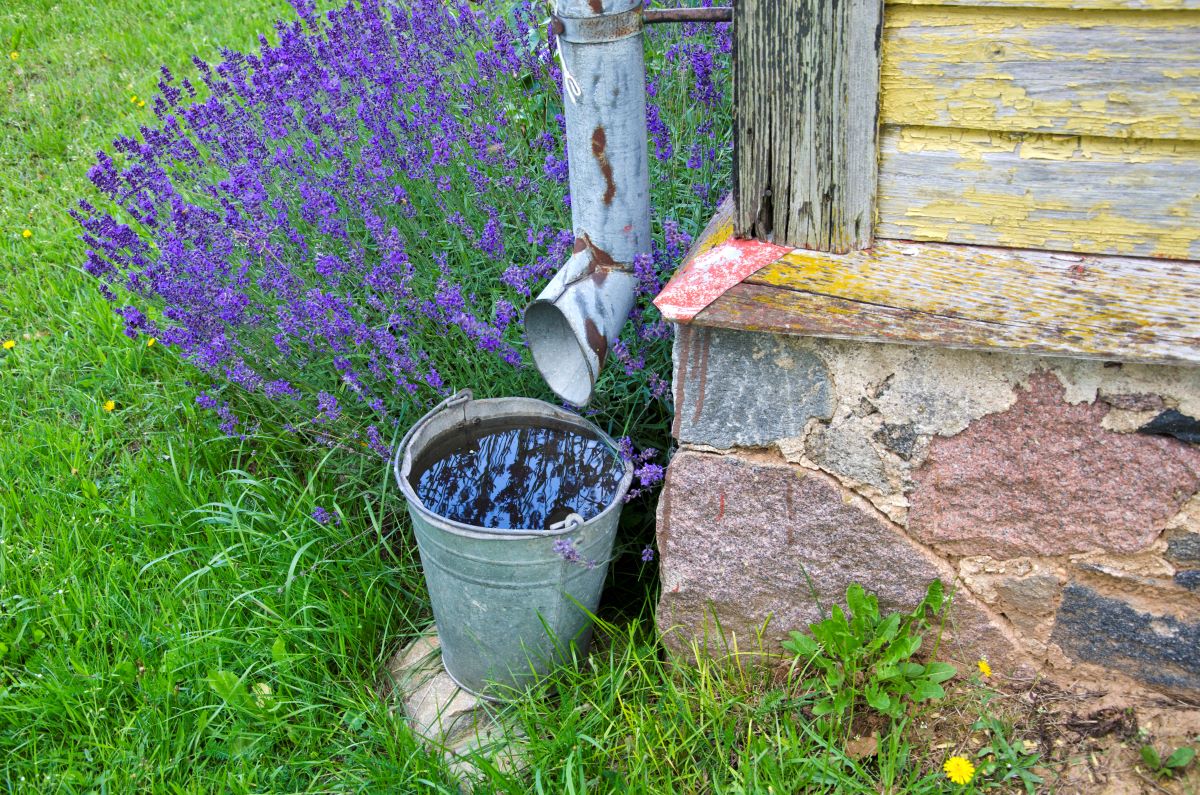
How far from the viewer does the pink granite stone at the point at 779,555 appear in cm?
224

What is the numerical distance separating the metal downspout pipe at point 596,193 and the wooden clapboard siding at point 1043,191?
2.05ft

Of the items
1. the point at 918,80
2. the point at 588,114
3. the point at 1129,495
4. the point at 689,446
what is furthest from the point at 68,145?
the point at 1129,495

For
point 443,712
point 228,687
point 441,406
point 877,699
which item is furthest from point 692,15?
point 228,687

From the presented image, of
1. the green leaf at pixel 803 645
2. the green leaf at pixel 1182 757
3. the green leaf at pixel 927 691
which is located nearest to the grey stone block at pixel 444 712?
the green leaf at pixel 803 645

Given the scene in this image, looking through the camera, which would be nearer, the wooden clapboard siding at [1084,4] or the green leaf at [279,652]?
the wooden clapboard siding at [1084,4]

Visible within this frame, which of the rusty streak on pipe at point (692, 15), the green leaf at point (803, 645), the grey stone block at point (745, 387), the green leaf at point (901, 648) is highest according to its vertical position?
the rusty streak on pipe at point (692, 15)

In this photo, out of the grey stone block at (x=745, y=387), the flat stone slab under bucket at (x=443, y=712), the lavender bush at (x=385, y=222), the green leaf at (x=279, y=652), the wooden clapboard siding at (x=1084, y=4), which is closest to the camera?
the wooden clapboard siding at (x=1084, y=4)

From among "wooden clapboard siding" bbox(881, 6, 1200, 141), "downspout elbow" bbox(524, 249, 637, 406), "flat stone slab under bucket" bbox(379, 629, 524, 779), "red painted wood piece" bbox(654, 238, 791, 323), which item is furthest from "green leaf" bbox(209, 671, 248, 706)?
"wooden clapboard siding" bbox(881, 6, 1200, 141)

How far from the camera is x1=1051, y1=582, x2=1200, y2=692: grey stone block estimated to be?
2139 millimetres

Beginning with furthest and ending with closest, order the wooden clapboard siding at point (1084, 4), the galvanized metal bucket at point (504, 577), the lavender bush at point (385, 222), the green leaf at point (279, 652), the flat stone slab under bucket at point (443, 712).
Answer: the lavender bush at point (385, 222) < the green leaf at point (279, 652) < the flat stone slab under bucket at point (443, 712) < the galvanized metal bucket at point (504, 577) < the wooden clapboard siding at point (1084, 4)

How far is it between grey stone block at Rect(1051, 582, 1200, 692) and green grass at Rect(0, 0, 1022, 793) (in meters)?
0.47

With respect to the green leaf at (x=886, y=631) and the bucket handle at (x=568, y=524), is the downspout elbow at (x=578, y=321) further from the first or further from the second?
the green leaf at (x=886, y=631)

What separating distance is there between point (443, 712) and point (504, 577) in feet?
1.76

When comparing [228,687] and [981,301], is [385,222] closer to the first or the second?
[228,687]
